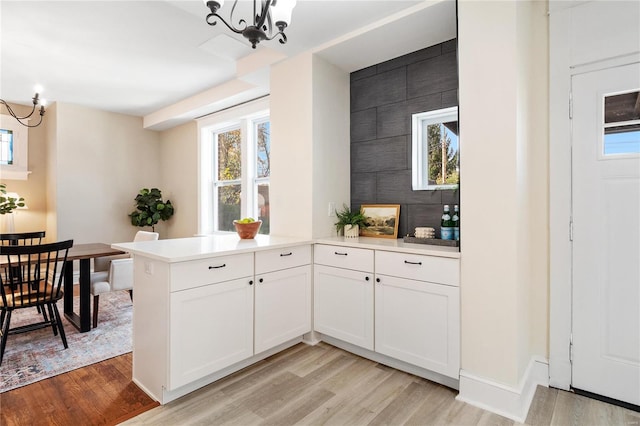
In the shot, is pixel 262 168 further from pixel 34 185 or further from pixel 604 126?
pixel 34 185

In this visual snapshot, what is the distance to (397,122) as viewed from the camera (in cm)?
297

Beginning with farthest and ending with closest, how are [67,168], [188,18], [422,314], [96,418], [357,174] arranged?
1. [67,168]
2. [357,174]
3. [188,18]
4. [422,314]
5. [96,418]

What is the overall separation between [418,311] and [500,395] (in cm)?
63

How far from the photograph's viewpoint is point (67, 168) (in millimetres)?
5047

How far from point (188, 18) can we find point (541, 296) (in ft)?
11.2

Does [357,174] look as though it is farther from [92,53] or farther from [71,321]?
[71,321]

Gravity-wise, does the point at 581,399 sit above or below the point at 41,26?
below

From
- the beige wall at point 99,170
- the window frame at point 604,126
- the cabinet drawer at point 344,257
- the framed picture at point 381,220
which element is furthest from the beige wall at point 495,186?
the beige wall at point 99,170

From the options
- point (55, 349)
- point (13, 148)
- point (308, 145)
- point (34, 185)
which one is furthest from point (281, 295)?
point (13, 148)

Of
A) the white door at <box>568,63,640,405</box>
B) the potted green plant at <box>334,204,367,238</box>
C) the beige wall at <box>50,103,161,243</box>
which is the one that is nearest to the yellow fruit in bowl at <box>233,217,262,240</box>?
the potted green plant at <box>334,204,367,238</box>

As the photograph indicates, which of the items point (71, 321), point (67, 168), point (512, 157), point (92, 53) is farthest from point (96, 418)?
point (67, 168)

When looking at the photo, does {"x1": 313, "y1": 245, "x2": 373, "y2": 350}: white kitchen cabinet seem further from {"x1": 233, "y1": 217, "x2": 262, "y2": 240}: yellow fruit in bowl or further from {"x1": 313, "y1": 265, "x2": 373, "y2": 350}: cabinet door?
{"x1": 233, "y1": 217, "x2": 262, "y2": 240}: yellow fruit in bowl

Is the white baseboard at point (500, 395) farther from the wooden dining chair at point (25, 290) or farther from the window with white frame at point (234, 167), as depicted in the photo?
the wooden dining chair at point (25, 290)

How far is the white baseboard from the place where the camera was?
74.1 inches
